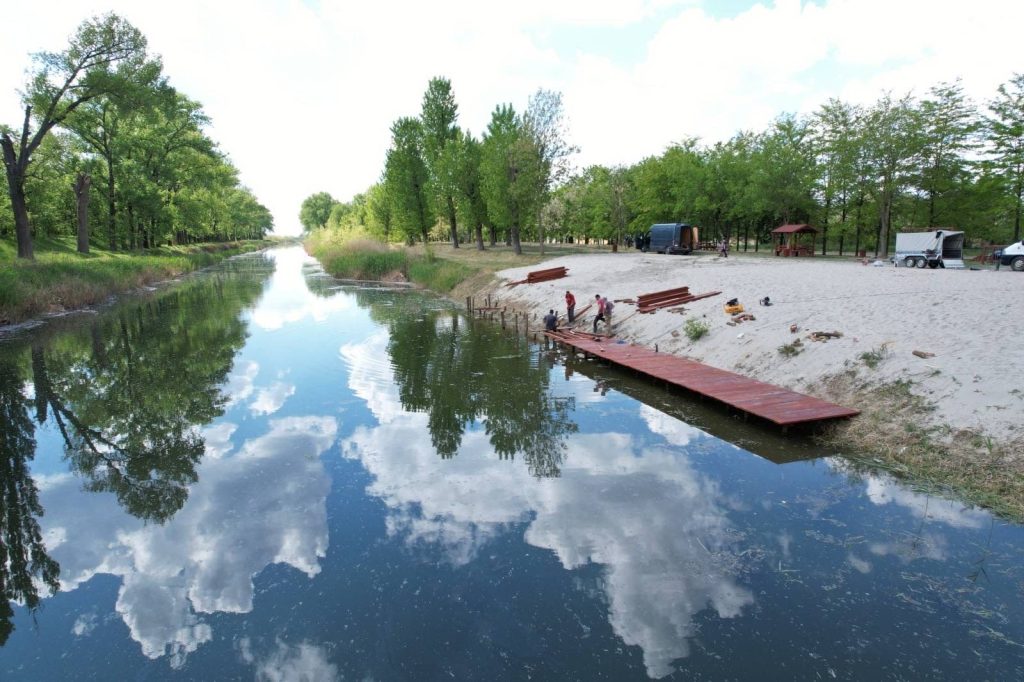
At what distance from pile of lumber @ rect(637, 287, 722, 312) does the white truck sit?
15.3 meters

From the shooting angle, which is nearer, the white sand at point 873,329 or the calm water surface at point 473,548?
the calm water surface at point 473,548

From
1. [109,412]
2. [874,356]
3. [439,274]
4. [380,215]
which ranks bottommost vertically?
[109,412]

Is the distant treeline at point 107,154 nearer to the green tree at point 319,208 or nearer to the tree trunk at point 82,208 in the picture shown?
the tree trunk at point 82,208

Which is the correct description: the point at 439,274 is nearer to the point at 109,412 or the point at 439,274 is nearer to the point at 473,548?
the point at 109,412

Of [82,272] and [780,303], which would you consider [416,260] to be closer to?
[82,272]

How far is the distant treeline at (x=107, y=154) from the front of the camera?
33.0 meters

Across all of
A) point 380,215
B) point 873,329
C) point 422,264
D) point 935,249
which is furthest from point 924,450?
point 380,215

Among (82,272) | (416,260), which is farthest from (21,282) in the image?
(416,260)

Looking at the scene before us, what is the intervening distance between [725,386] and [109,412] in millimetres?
16712

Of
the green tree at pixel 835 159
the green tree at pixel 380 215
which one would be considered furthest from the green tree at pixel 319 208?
the green tree at pixel 835 159

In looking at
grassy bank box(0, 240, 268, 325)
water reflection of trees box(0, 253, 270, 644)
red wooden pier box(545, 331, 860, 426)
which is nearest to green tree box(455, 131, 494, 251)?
grassy bank box(0, 240, 268, 325)

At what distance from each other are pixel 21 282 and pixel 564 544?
32090mm

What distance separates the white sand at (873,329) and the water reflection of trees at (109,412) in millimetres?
14760

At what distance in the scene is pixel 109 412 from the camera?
604 inches
